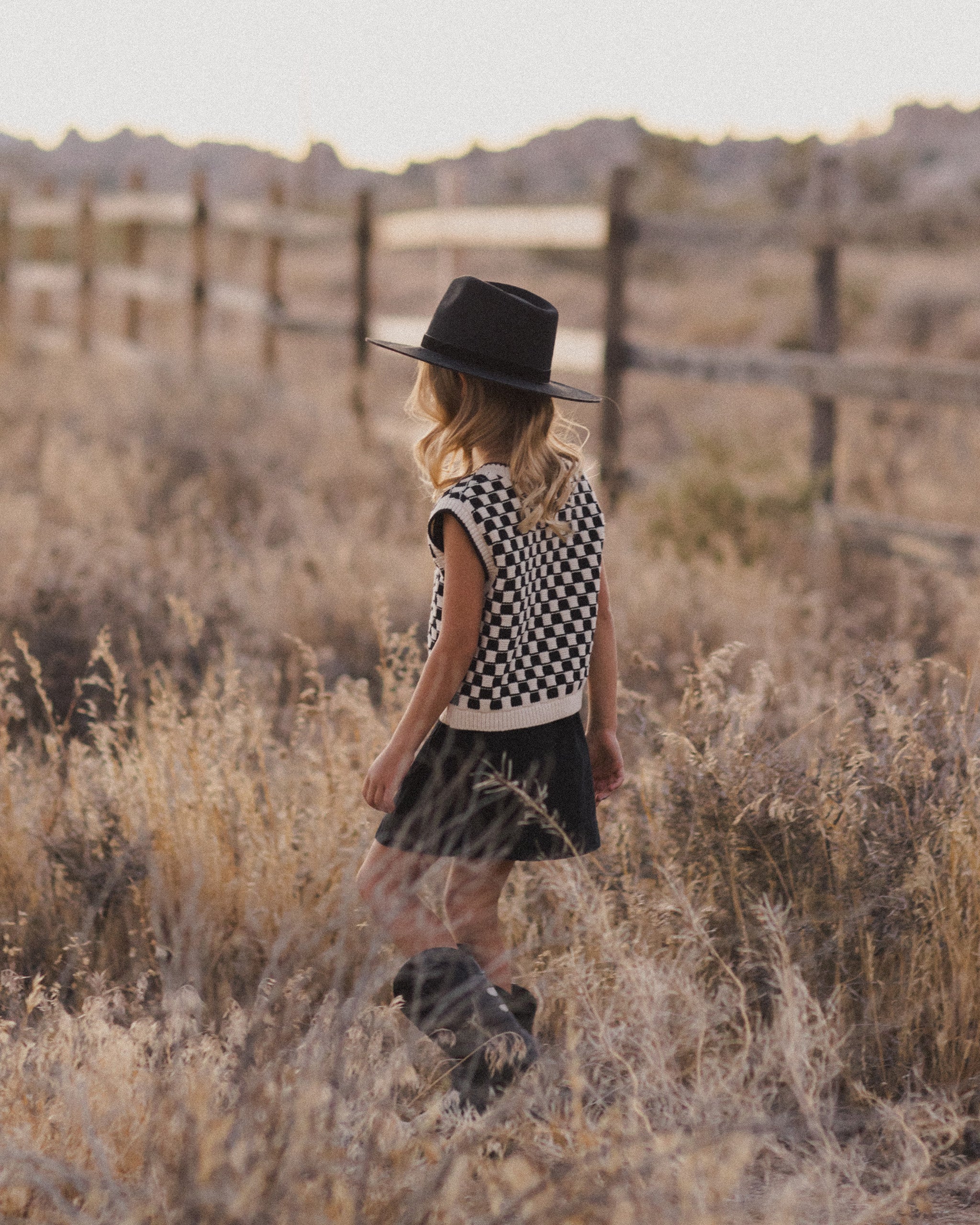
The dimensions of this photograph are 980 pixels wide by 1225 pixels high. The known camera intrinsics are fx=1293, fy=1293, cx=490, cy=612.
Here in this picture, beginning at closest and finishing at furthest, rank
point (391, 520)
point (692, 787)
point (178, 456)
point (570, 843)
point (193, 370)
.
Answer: point (570, 843)
point (692, 787)
point (391, 520)
point (178, 456)
point (193, 370)

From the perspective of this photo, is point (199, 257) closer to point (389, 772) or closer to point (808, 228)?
point (808, 228)

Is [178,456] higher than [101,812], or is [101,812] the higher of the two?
[178,456]

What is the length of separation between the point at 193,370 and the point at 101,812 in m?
8.96

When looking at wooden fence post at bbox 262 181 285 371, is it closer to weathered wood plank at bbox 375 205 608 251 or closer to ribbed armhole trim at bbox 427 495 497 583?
weathered wood plank at bbox 375 205 608 251

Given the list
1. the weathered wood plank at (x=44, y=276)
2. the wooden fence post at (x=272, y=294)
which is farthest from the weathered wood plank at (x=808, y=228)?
the weathered wood plank at (x=44, y=276)

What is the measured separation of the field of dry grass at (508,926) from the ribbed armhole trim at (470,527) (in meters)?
0.61

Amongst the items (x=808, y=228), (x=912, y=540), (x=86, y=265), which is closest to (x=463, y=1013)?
(x=912, y=540)

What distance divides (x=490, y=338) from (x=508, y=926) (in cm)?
134

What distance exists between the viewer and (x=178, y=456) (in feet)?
→ 26.1

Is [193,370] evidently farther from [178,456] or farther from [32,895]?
[32,895]

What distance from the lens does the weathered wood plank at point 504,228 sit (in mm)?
7305

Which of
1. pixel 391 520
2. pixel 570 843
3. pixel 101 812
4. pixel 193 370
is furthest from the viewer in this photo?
pixel 193 370

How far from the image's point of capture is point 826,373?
6129 mm

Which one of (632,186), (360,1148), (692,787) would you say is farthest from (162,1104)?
(632,186)
